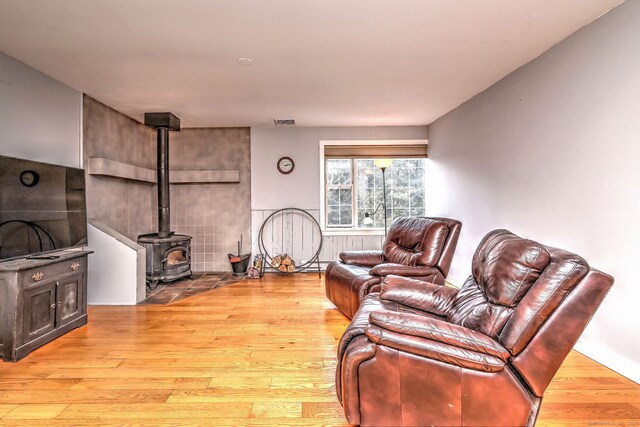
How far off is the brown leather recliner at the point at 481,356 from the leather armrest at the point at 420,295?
0.61 metres

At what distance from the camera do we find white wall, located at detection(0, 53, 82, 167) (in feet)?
9.83

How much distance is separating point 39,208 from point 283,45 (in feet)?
8.10

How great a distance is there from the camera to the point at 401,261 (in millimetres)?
3479

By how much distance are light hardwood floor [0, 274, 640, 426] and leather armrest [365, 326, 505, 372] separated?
60 cm

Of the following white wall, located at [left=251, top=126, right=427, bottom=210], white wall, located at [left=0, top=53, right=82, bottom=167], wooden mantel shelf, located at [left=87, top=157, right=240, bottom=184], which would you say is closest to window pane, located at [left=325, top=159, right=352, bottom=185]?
white wall, located at [left=251, top=126, right=427, bottom=210]

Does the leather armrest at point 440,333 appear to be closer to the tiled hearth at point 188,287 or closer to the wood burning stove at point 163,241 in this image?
the tiled hearth at point 188,287

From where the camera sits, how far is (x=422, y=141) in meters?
5.69

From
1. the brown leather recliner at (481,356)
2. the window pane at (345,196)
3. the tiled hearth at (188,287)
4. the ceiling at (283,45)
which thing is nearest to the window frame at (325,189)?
the window pane at (345,196)

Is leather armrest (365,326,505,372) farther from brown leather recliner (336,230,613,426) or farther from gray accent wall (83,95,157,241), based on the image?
gray accent wall (83,95,157,241)

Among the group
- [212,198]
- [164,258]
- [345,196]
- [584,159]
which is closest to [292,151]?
[345,196]

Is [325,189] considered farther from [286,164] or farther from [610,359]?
[610,359]

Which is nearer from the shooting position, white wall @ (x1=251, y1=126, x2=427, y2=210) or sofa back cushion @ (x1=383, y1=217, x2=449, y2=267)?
sofa back cushion @ (x1=383, y1=217, x2=449, y2=267)

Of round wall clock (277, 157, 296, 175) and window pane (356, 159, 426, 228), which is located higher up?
round wall clock (277, 157, 296, 175)

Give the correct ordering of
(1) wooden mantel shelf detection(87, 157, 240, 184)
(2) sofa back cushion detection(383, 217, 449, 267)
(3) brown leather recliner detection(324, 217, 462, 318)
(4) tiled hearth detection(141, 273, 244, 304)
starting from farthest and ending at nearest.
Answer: (1) wooden mantel shelf detection(87, 157, 240, 184)
(4) tiled hearth detection(141, 273, 244, 304)
(2) sofa back cushion detection(383, 217, 449, 267)
(3) brown leather recliner detection(324, 217, 462, 318)
